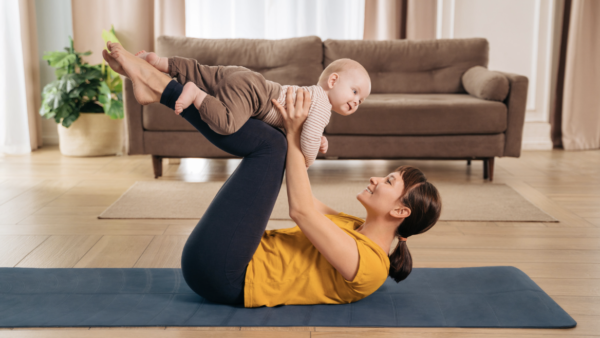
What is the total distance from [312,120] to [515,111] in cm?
229

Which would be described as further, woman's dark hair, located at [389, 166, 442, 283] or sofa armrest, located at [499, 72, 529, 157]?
sofa armrest, located at [499, 72, 529, 157]

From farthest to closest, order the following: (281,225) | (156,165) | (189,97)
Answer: (156,165) < (281,225) < (189,97)

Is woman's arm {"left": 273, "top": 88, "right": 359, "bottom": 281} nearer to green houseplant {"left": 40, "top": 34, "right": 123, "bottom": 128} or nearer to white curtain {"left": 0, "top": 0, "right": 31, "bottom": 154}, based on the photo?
green houseplant {"left": 40, "top": 34, "right": 123, "bottom": 128}

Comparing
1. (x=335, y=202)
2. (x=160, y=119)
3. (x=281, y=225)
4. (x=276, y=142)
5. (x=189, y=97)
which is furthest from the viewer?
(x=160, y=119)

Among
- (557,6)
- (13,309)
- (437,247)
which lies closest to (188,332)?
(13,309)

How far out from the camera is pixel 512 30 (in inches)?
177

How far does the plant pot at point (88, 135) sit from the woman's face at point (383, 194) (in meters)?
3.18

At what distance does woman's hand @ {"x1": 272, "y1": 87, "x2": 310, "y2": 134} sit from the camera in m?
1.37

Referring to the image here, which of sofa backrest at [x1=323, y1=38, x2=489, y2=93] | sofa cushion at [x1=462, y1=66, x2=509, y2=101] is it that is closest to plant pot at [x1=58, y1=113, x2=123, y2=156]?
sofa backrest at [x1=323, y1=38, x2=489, y2=93]

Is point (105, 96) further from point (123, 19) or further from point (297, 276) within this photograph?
point (297, 276)

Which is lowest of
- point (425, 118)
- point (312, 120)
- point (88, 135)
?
point (88, 135)

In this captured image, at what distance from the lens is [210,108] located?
125 cm

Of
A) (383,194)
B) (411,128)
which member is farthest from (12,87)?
(383,194)

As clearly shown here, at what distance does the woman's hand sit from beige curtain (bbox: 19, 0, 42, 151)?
3.50m
